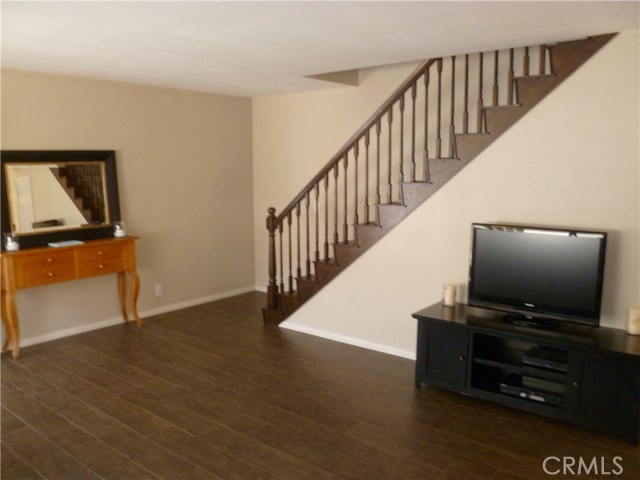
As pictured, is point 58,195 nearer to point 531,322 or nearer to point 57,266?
point 57,266

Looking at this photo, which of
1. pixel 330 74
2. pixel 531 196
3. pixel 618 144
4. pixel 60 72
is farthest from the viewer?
pixel 330 74

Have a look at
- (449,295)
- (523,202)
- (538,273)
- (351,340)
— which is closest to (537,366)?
(538,273)

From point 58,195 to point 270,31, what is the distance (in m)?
2.73

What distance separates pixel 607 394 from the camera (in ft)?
10.1

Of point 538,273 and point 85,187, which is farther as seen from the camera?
point 85,187

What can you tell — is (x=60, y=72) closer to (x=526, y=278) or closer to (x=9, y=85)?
(x=9, y=85)

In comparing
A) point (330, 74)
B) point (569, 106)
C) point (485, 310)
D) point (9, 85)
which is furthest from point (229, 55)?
point (485, 310)

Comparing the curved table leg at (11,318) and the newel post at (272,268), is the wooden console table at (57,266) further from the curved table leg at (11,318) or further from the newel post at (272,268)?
the newel post at (272,268)

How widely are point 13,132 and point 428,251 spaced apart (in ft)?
11.9

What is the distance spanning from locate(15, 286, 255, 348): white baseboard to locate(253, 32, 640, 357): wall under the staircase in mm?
1454

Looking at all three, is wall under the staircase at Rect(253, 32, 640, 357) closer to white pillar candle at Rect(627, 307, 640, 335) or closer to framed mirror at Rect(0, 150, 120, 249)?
white pillar candle at Rect(627, 307, 640, 335)

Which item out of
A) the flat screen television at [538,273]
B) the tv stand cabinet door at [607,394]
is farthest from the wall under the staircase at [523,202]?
the tv stand cabinet door at [607,394]

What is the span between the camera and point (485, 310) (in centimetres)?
383

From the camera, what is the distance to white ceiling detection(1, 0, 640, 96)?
2.70 m
